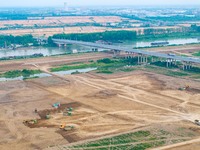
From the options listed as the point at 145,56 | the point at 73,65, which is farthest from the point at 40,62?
the point at 145,56

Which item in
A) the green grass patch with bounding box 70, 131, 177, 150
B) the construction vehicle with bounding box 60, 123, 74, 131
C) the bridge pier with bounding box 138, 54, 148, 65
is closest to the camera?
the green grass patch with bounding box 70, 131, 177, 150

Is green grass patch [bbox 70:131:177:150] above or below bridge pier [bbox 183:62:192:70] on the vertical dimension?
below

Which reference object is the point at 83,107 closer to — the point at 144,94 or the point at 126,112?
the point at 126,112

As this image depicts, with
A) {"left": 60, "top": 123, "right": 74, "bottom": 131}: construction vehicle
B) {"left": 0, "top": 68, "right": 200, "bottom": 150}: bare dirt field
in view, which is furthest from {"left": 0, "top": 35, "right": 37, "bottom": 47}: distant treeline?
{"left": 60, "top": 123, "right": 74, "bottom": 131}: construction vehicle

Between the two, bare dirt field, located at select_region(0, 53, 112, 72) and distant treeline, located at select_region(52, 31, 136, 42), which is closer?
bare dirt field, located at select_region(0, 53, 112, 72)

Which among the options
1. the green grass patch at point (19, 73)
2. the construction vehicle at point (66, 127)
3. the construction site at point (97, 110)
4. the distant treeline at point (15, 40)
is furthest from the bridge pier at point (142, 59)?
the distant treeline at point (15, 40)

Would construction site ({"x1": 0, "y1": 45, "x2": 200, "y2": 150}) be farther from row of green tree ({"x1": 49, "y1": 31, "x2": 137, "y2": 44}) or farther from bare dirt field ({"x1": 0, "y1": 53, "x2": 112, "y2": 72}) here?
row of green tree ({"x1": 49, "y1": 31, "x2": 137, "y2": 44})

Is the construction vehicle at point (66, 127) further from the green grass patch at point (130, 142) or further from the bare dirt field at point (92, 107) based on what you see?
the green grass patch at point (130, 142)
